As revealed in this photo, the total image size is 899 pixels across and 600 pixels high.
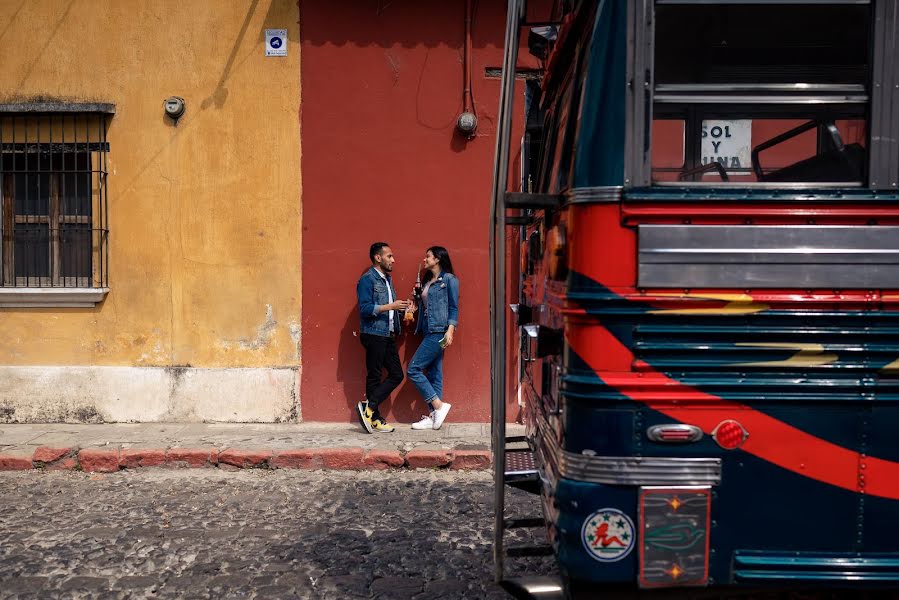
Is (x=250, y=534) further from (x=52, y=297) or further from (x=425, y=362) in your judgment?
(x=52, y=297)

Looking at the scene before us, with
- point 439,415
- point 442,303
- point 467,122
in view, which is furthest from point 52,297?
point 467,122

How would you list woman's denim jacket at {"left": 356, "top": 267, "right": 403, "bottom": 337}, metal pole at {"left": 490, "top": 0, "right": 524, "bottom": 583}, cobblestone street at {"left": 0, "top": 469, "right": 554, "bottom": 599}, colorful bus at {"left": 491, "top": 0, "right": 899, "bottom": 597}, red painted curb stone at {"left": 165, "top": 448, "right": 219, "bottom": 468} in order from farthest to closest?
woman's denim jacket at {"left": 356, "top": 267, "right": 403, "bottom": 337}
red painted curb stone at {"left": 165, "top": 448, "right": 219, "bottom": 468}
cobblestone street at {"left": 0, "top": 469, "right": 554, "bottom": 599}
metal pole at {"left": 490, "top": 0, "right": 524, "bottom": 583}
colorful bus at {"left": 491, "top": 0, "right": 899, "bottom": 597}

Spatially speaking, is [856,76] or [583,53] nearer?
[856,76]

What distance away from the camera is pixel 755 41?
9.15ft

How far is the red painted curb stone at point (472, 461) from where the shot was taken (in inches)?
258

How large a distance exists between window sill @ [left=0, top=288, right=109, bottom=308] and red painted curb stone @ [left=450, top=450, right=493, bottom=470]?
4.06 meters

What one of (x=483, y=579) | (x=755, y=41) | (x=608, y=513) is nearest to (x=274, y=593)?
(x=483, y=579)

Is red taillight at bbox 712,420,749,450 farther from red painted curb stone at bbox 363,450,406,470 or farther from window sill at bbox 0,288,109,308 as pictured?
window sill at bbox 0,288,109,308

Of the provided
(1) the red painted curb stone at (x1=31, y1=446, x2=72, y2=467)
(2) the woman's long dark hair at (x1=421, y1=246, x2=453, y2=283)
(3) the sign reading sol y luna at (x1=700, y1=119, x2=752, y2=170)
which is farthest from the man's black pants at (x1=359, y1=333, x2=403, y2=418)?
(3) the sign reading sol y luna at (x1=700, y1=119, x2=752, y2=170)

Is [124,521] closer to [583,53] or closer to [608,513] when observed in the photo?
[608,513]

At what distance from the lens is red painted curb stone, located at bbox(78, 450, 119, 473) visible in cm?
657

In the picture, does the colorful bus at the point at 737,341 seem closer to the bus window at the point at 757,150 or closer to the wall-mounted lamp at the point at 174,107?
the bus window at the point at 757,150

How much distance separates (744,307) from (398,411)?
5.81 m

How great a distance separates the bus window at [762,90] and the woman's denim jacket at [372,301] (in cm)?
492
